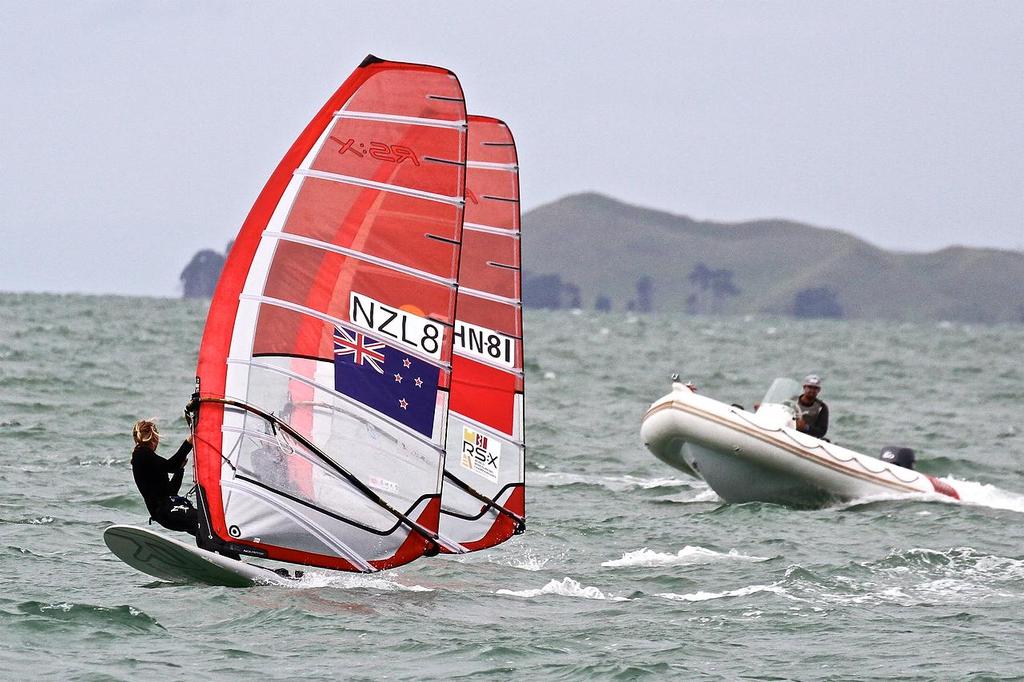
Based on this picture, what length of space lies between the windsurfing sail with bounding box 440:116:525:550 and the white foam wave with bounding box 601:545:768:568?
2.83 ft

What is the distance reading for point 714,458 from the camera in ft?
48.1

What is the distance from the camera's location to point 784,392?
15.3 metres

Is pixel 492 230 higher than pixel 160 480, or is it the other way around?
pixel 492 230

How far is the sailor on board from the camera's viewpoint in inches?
374

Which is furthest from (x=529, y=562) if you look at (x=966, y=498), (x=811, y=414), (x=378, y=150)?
(x=966, y=498)

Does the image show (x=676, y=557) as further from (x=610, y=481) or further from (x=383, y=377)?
(x=610, y=481)

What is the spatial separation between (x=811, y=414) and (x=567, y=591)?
5518 millimetres

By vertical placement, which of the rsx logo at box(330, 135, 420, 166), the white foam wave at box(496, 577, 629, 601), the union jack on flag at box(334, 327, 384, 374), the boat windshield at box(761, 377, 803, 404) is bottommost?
the white foam wave at box(496, 577, 629, 601)

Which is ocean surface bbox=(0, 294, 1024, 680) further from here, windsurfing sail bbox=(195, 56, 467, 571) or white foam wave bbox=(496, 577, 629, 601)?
windsurfing sail bbox=(195, 56, 467, 571)

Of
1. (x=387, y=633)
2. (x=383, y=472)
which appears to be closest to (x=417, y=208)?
(x=383, y=472)

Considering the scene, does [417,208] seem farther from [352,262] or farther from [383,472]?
[383,472]

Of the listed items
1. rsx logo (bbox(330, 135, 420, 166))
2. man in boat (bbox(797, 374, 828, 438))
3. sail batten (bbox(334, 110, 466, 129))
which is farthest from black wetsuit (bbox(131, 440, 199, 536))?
man in boat (bbox(797, 374, 828, 438))

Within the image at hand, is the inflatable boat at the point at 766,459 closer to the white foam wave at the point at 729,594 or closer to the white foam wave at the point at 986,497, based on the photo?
the white foam wave at the point at 986,497

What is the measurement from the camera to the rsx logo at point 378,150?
9.66m
